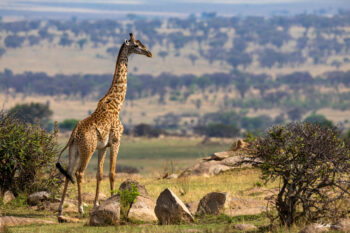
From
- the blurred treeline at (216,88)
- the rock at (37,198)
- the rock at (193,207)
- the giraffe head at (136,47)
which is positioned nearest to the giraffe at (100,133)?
the giraffe head at (136,47)

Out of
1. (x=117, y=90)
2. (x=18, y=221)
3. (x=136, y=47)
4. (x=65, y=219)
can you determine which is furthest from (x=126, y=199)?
(x=136, y=47)

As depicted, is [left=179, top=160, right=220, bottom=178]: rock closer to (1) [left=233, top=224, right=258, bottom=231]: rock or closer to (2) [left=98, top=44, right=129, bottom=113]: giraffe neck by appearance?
(2) [left=98, top=44, right=129, bottom=113]: giraffe neck

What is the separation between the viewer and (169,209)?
11.6 metres

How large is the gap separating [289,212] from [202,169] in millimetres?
9824

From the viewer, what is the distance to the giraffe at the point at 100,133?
12648 mm

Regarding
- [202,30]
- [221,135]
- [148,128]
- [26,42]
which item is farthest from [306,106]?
[202,30]

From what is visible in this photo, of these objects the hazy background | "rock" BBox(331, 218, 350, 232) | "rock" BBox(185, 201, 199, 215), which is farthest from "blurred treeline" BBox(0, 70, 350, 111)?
"rock" BBox(331, 218, 350, 232)

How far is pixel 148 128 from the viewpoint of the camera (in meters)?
56.2

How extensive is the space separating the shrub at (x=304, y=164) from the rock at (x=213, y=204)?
1768 mm

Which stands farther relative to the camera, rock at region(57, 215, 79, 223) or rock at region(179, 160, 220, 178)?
rock at region(179, 160, 220, 178)

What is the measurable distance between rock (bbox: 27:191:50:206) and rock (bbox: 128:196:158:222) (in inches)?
109

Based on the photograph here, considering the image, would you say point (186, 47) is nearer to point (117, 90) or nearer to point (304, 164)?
point (117, 90)

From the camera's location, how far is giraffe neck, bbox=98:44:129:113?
13.7m

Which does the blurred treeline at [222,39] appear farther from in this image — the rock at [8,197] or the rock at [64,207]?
the rock at [64,207]
